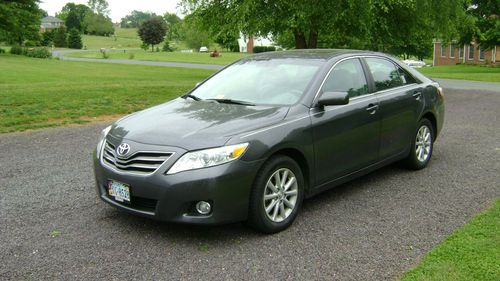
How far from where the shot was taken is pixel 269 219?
14.2 ft

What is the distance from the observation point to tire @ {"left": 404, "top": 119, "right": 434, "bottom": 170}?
251 inches

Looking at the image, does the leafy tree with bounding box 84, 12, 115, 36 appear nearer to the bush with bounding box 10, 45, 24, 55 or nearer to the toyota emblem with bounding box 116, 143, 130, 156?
the bush with bounding box 10, 45, 24, 55

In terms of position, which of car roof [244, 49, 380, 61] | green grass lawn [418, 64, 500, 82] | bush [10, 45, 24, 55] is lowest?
green grass lawn [418, 64, 500, 82]

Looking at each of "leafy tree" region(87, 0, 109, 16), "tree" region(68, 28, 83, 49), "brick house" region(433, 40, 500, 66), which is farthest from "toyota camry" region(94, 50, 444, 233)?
"leafy tree" region(87, 0, 109, 16)

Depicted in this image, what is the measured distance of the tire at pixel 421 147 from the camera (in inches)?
251

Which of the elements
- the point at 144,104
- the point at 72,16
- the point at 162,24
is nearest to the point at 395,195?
the point at 144,104

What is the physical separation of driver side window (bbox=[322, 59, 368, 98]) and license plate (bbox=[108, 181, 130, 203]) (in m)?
2.12

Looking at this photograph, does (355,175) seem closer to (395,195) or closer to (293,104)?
(395,195)

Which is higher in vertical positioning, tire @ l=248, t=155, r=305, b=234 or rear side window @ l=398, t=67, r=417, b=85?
rear side window @ l=398, t=67, r=417, b=85

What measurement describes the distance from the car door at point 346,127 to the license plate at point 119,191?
172 centimetres

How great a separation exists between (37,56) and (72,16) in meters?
90.9

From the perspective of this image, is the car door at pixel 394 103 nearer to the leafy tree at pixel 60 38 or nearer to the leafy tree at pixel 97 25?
the leafy tree at pixel 60 38

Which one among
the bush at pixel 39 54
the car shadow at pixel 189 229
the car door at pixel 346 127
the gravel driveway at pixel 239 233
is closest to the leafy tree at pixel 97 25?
the bush at pixel 39 54

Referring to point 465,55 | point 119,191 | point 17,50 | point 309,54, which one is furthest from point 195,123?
point 465,55
